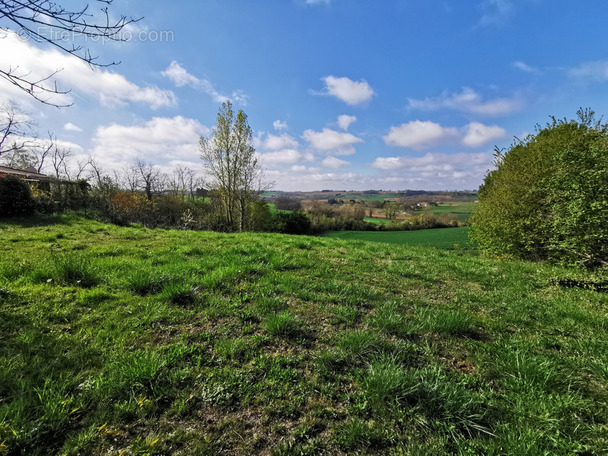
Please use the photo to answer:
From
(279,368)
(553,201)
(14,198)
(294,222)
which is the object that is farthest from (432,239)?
(14,198)

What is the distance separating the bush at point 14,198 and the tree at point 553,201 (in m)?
28.1

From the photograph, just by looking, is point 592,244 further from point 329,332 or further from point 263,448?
point 263,448

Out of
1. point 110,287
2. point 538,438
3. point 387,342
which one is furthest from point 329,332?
point 110,287

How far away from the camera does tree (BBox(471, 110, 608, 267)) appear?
890cm

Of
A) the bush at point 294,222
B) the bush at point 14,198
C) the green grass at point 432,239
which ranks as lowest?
the green grass at point 432,239

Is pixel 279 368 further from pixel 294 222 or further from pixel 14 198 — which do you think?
pixel 294 222

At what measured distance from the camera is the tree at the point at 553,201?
890 centimetres

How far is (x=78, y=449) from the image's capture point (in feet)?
5.56

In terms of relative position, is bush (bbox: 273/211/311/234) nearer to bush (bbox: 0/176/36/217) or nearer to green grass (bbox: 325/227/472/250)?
green grass (bbox: 325/227/472/250)

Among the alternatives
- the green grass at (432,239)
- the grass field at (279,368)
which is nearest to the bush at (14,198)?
the grass field at (279,368)

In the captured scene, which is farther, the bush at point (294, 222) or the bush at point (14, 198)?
the bush at point (294, 222)

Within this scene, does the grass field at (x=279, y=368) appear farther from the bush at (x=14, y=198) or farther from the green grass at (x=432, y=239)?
the green grass at (x=432, y=239)

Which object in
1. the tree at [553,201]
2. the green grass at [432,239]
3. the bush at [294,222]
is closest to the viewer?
the tree at [553,201]

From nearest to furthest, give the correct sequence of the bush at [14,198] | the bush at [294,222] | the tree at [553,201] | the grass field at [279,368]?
the grass field at [279,368]
the tree at [553,201]
the bush at [14,198]
the bush at [294,222]
